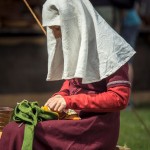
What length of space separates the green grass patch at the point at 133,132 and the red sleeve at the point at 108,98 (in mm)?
2398

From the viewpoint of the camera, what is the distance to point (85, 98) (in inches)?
186

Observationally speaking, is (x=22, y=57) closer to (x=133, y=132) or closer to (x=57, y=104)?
(x=133, y=132)

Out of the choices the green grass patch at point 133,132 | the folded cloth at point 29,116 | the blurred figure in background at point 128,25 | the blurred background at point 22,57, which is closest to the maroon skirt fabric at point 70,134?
the folded cloth at point 29,116

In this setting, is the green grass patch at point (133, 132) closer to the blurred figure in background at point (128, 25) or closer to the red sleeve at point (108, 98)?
the blurred figure in background at point (128, 25)

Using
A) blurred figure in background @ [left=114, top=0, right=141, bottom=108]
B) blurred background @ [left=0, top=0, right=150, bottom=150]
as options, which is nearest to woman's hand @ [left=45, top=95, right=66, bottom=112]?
blurred figure in background @ [left=114, top=0, right=141, bottom=108]

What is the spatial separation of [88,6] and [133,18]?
5107 millimetres

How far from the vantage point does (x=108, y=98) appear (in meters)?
4.70

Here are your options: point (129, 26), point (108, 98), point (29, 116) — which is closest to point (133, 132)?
point (129, 26)

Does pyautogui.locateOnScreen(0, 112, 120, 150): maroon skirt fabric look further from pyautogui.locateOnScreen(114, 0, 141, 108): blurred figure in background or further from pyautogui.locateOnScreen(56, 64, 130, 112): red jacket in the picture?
pyautogui.locateOnScreen(114, 0, 141, 108): blurred figure in background

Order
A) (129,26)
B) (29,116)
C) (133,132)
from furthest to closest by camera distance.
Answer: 1. (129,26)
2. (133,132)
3. (29,116)

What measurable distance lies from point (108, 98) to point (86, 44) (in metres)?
0.37

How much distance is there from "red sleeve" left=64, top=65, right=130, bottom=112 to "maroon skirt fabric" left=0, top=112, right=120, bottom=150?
100 millimetres

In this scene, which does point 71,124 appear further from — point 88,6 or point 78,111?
point 88,6

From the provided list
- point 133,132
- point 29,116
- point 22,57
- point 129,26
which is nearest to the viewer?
point 29,116
